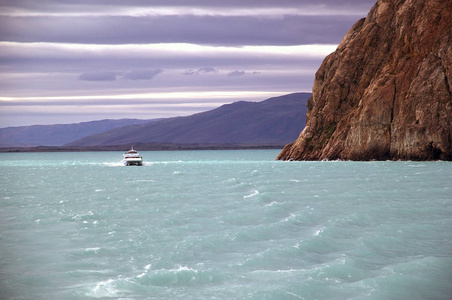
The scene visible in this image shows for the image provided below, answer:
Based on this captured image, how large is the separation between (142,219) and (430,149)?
62.4 metres

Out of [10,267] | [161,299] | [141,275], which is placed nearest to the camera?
[161,299]

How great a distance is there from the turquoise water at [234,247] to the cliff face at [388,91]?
45634mm

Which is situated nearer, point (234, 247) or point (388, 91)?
point (234, 247)

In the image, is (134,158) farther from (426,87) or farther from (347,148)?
(426,87)

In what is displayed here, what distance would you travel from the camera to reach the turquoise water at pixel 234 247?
18719 mm

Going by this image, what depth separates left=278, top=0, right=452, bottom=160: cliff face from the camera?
280ft

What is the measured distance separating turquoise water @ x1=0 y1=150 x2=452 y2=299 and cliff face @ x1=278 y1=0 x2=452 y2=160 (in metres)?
45.6

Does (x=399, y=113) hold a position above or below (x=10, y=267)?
above

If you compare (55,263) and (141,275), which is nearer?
(141,275)

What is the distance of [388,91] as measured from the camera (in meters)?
91.9

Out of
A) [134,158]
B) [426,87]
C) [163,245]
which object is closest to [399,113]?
[426,87]

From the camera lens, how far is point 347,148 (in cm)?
9681

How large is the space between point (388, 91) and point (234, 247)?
7297 cm

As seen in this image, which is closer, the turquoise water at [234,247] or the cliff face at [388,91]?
the turquoise water at [234,247]
